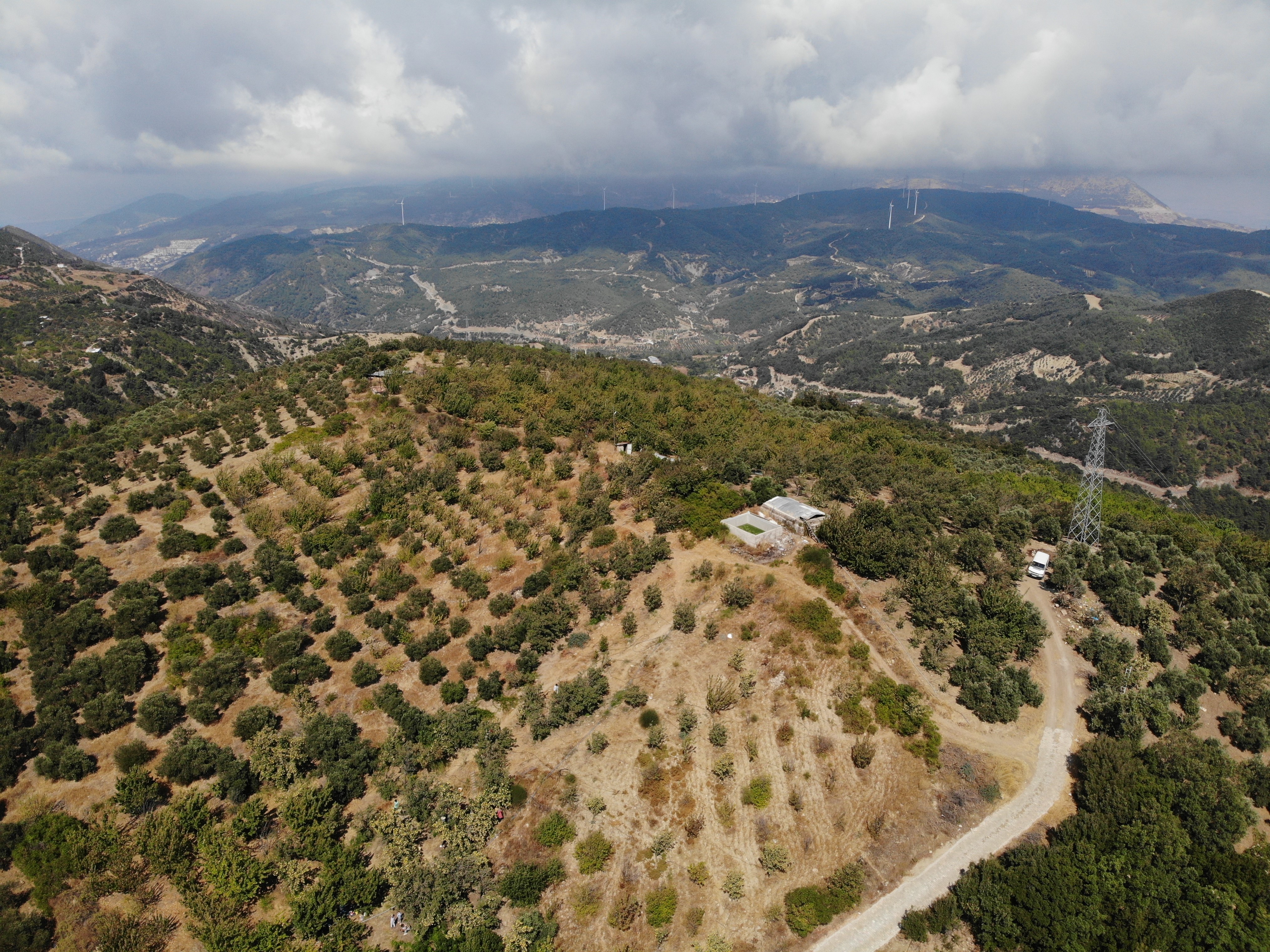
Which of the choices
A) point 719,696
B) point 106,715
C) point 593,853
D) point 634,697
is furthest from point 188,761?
point 719,696

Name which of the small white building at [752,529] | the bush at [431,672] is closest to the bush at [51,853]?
the bush at [431,672]

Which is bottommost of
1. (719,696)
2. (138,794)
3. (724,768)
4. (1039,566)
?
(724,768)

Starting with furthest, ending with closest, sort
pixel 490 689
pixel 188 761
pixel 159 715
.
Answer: pixel 490 689
pixel 159 715
pixel 188 761

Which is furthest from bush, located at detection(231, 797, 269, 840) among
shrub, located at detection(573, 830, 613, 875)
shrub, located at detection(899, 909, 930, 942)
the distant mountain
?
the distant mountain

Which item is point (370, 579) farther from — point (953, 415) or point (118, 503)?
point (953, 415)

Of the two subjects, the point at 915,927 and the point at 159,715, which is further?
the point at 159,715

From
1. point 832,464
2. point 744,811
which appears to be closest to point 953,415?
point 832,464

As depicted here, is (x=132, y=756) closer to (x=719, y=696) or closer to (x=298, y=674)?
(x=298, y=674)
